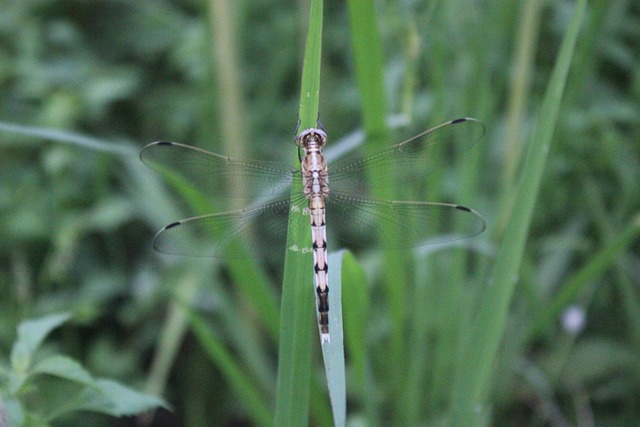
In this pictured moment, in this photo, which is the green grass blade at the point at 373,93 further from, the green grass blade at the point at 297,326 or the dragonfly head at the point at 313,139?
the green grass blade at the point at 297,326

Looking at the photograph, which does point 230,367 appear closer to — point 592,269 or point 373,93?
point 373,93

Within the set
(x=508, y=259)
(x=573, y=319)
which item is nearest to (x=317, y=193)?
(x=508, y=259)

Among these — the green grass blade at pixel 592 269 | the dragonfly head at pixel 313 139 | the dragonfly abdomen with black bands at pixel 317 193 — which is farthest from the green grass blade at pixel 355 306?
the green grass blade at pixel 592 269

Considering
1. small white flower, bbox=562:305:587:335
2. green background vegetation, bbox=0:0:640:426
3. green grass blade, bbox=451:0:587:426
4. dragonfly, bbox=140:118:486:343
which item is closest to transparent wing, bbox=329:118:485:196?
dragonfly, bbox=140:118:486:343

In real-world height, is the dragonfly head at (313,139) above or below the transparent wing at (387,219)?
above

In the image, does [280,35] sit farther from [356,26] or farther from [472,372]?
[472,372]

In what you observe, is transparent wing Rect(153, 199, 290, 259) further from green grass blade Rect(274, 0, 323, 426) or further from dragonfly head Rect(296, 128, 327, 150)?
green grass blade Rect(274, 0, 323, 426)
